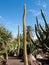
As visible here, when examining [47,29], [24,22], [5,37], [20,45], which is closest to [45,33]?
[47,29]

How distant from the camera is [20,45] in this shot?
2652 centimetres

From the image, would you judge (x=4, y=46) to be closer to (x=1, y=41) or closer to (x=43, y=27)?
(x=1, y=41)

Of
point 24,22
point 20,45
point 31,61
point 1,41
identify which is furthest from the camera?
point 20,45

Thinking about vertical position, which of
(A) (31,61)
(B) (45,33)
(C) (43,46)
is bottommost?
(A) (31,61)

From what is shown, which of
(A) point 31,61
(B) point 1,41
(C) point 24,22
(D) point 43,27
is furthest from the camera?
(D) point 43,27

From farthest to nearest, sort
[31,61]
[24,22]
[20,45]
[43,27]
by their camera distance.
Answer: [20,45] → [43,27] → [31,61] → [24,22]

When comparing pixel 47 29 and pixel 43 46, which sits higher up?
pixel 47 29

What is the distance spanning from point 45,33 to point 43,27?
77cm

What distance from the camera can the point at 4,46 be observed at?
14.1 meters

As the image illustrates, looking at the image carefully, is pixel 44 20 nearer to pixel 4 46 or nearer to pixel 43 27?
pixel 43 27

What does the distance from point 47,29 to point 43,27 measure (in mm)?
620

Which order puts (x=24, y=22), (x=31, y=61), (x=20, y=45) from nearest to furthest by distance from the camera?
1. (x=24, y=22)
2. (x=31, y=61)
3. (x=20, y=45)

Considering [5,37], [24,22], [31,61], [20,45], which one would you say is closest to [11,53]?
[20,45]

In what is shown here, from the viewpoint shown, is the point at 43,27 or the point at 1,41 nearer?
the point at 1,41
